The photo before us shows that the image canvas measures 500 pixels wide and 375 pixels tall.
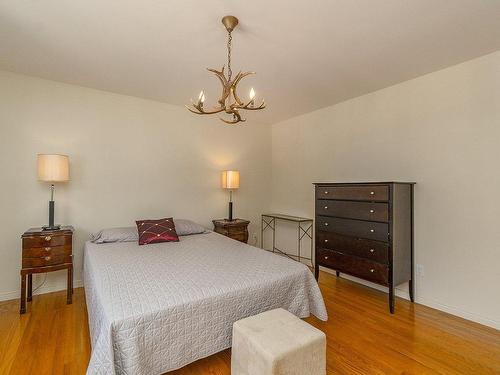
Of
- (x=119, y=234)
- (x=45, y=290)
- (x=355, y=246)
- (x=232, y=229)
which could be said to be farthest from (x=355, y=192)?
(x=45, y=290)

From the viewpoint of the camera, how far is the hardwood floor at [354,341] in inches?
68.6

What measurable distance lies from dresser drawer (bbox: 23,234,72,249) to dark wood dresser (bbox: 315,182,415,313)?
276 cm

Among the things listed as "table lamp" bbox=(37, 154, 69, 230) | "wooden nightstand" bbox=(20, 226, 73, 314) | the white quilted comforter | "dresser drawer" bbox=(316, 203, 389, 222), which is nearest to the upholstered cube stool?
the white quilted comforter

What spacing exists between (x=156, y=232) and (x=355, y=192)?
7.34 feet

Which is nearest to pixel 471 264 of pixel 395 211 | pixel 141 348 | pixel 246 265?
pixel 395 211

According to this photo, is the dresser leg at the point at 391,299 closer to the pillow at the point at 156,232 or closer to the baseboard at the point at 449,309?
the baseboard at the point at 449,309

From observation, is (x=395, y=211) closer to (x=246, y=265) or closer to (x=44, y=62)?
(x=246, y=265)

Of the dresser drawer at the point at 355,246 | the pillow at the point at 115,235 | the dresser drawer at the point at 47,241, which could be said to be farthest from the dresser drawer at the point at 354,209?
the dresser drawer at the point at 47,241

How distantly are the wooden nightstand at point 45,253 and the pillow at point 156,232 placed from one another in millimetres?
680

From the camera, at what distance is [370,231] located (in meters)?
2.69

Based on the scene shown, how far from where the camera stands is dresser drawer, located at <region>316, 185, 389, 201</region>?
8.48 ft

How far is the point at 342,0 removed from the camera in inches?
65.5

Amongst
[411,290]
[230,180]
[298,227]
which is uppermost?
[230,180]

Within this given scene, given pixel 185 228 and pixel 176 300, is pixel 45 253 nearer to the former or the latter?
pixel 185 228
